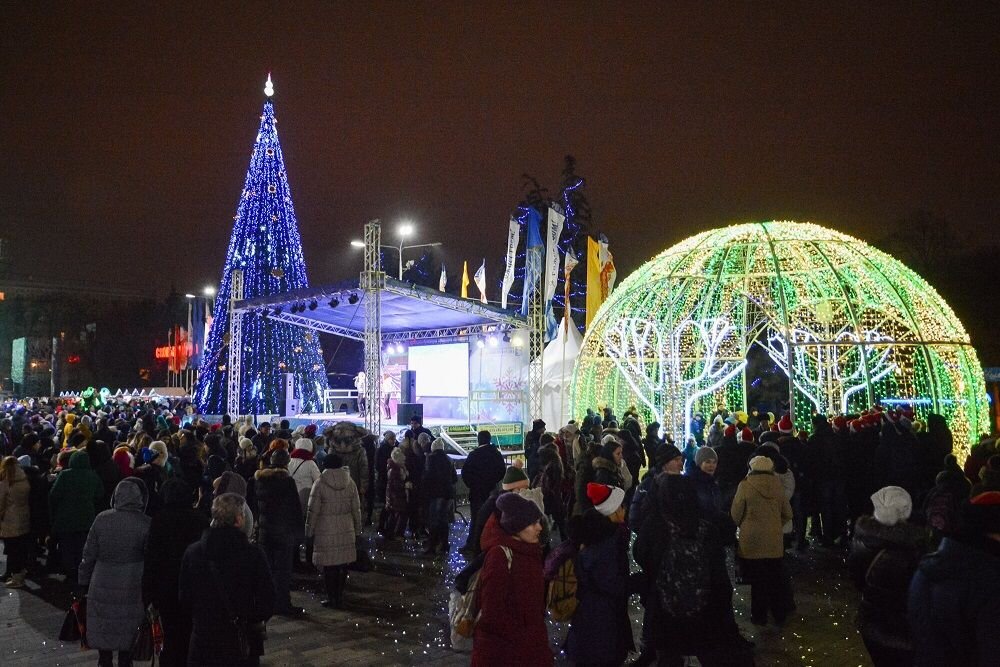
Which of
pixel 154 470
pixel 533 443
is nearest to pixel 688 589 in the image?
pixel 154 470

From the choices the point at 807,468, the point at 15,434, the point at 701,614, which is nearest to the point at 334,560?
the point at 701,614

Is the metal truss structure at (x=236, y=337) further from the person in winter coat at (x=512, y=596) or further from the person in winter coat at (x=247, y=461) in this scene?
the person in winter coat at (x=512, y=596)

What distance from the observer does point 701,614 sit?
395cm

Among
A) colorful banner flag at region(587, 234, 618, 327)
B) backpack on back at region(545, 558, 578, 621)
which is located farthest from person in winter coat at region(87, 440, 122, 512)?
colorful banner flag at region(587, 234, 618, 327)

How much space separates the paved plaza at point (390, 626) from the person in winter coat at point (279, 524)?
1.04 feet

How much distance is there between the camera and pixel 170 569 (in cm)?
441

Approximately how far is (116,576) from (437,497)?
5111mm

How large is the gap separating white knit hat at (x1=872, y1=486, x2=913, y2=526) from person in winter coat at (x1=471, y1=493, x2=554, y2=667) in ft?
6.06

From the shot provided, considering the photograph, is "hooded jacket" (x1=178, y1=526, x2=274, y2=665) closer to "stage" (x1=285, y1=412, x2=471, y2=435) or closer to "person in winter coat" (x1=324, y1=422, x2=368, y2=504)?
"person in winter coat" (x1=324, y1=422, x2=368, y2=504)

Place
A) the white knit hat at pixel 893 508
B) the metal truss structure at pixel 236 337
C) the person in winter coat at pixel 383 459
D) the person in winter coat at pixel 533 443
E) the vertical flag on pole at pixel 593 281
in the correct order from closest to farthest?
1. the white knit hat at pixel 893 508
2. the person in winter coat at pixel 533 443
3. the person in winter coat at pixel 383 459
4. the vertical flag on pole at pixel 593 281
5. the metal truss structure at pixel 236 337

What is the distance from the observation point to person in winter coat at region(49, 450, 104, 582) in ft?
24.3

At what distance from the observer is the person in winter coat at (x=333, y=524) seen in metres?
6.69

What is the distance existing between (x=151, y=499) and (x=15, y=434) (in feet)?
30.8

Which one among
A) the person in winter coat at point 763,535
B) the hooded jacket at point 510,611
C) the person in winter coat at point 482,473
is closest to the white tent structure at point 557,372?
the person in winter coat at point 482,473
